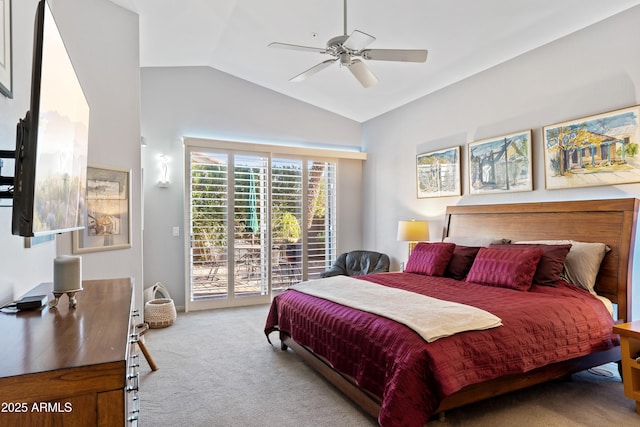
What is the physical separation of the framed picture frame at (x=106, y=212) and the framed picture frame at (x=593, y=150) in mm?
4018

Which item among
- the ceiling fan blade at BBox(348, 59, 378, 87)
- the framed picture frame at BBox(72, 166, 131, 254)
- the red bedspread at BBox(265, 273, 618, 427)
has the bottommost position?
the red bedspread at BBox(265, 273, 618, 427)

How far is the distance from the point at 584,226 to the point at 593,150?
66 cm

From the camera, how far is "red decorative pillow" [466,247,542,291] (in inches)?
120

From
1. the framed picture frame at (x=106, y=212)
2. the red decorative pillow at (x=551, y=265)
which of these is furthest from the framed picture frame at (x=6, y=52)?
the red decorative pillow at (x=551, y=265)

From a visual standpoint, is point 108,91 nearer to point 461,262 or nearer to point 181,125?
point 181,125

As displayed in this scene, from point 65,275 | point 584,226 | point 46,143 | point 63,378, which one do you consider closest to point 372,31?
point 584,226

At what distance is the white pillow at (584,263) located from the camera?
3008 millimetres

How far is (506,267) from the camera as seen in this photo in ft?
10.3

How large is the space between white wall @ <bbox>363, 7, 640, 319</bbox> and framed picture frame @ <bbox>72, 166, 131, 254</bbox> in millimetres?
3593

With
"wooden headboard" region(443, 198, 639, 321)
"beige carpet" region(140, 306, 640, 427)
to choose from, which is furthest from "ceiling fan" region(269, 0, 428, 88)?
"beige carpet" region(140, 306, 640, 427)

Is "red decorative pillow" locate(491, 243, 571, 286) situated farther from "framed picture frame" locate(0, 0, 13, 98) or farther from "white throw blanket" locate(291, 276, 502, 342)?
"framed picture frame" locate(0, 0, 13, 98)

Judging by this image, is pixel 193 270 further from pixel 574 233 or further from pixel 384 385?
pixel 574 233

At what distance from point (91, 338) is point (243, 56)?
4369 millimetres

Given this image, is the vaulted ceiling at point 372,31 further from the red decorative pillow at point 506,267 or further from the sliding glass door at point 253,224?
the red decorative pillow at point 506,267
